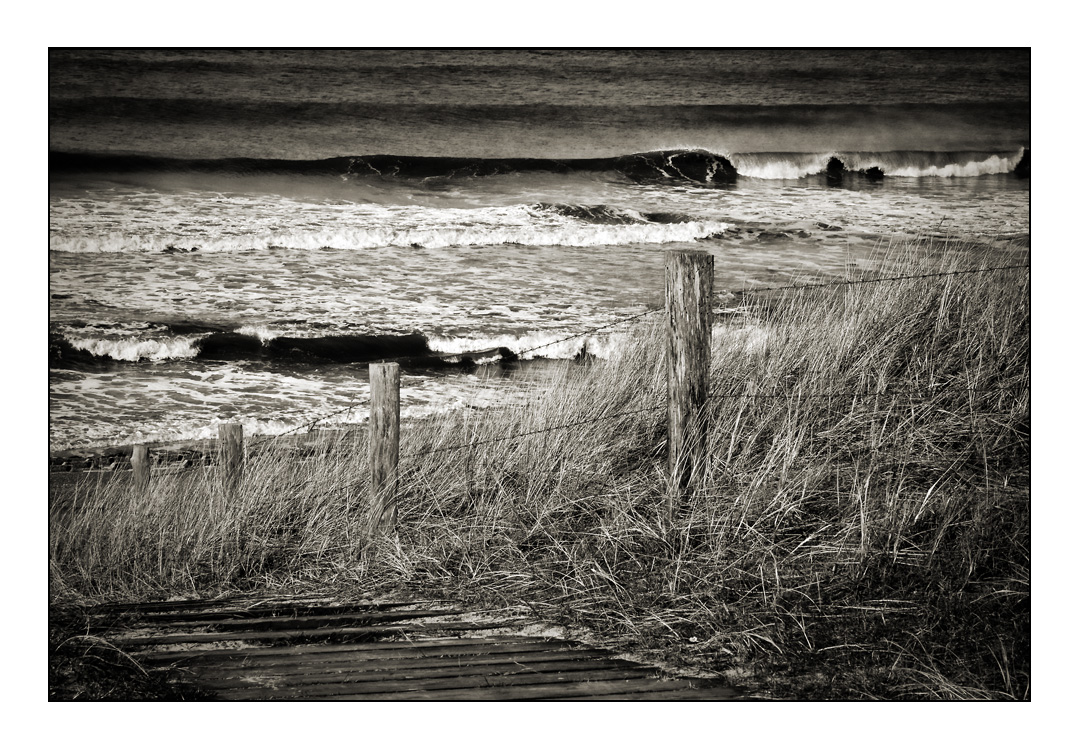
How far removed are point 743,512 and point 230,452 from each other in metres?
2.22

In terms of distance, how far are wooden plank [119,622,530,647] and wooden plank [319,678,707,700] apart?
9.7 inches

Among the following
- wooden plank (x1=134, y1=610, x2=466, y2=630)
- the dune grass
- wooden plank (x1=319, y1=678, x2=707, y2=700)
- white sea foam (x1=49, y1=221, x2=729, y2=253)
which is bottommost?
wooden plank (x1=319, y1=678, x2=707, y2=700)

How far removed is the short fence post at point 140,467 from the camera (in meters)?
3.98

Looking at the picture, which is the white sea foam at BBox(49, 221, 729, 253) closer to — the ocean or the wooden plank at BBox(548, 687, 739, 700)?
the ocean

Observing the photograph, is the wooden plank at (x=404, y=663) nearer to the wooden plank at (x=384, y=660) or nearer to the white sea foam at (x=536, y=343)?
the wooden plank at (x=384, y=660)

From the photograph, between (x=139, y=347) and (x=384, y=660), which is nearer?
(x=384, y=660)

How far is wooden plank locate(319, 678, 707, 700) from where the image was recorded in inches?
106

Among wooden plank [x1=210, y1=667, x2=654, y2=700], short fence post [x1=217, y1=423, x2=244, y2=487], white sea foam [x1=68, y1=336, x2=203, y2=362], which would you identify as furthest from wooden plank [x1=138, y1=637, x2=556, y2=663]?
white sea foam [x1=68, y1=336, x2=203, y2=362]

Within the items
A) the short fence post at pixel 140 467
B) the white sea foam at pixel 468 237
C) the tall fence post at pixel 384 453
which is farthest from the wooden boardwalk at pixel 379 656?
the white sea foam at pixel 468 237

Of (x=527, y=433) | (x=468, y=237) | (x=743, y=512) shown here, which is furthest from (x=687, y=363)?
(x=468, y=237)

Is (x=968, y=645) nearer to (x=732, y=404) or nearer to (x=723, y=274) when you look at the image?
(x=732, y=404)

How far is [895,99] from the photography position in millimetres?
3760

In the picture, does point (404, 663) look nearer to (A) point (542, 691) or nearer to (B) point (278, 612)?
(A) point (542, 691)

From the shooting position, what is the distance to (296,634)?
301 centimetres
